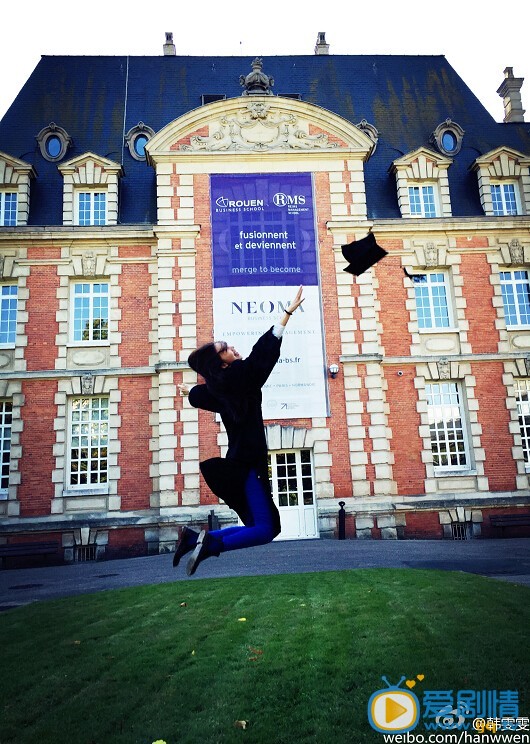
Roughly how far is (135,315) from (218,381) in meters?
13.4

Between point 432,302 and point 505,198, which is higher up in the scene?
point 505,198

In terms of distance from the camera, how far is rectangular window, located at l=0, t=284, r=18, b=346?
1773 centimetres

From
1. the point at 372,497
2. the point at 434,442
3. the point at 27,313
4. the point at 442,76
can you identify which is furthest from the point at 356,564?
the point at 442,76

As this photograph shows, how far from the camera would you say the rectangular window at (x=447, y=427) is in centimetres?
1777

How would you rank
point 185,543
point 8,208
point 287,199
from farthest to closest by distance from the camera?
point 8,208
point 287,199
point 185,543

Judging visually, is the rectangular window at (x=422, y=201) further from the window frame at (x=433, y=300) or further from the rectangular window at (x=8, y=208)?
the rectangular window at (x=8, y=208)

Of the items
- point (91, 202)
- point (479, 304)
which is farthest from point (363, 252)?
point (91, 202)

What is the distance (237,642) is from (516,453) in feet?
44.9

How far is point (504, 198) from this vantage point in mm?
19688

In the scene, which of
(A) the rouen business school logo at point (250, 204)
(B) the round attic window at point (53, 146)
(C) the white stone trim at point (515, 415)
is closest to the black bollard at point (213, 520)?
(A) the rouen business school logo at point (250, 204)

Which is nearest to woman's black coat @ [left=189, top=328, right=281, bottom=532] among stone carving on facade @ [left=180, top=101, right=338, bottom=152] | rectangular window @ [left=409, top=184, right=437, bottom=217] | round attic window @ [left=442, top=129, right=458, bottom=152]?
stone carving on facade @ [left=180, top=101, right=338, bottom=152]

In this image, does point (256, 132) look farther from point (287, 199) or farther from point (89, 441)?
point (89, 441)

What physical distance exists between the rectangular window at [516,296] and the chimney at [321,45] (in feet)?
38.1

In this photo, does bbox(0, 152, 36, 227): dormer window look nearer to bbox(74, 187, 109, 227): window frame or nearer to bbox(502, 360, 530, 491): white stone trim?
bbox(74, 187, 109, 227): window frame
